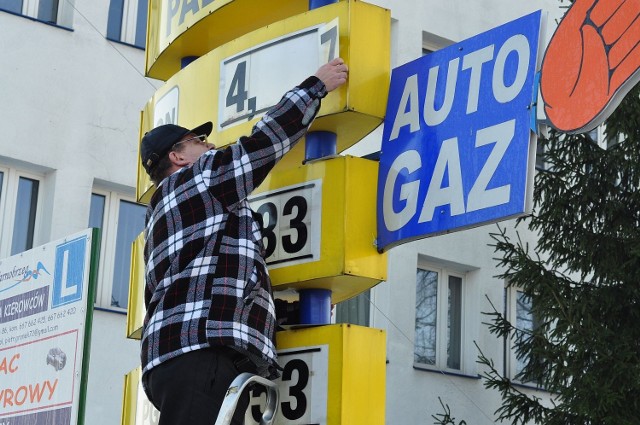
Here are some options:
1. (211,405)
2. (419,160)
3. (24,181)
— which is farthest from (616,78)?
(24,181)

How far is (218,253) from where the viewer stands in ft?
18.1

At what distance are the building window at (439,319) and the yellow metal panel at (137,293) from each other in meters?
11.5

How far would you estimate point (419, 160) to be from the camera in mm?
5910

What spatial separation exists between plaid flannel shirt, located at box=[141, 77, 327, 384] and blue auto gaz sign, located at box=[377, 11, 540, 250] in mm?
431

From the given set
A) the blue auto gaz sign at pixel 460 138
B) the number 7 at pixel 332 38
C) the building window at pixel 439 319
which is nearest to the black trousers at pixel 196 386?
the blue auto gaz sign at pixel 460 138

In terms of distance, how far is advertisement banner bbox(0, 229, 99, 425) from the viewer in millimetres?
7812

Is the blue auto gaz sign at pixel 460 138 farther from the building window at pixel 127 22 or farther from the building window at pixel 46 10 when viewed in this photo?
the building window at pixel 127 22

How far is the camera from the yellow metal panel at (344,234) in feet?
19.3

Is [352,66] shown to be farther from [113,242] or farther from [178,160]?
[113,242]

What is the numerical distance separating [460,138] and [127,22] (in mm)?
11112

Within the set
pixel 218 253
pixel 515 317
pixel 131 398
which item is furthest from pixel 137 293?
pixel 515 317

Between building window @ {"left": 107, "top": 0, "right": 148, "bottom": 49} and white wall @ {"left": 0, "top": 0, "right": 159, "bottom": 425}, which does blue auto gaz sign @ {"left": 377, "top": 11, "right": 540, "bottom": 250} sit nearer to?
white wall @ {"left": 0, "top": 0, "right": 159, "bottom": 425}

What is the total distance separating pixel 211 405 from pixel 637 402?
9.14 meters

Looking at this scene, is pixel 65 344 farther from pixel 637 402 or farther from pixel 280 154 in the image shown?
pixel 637 402
